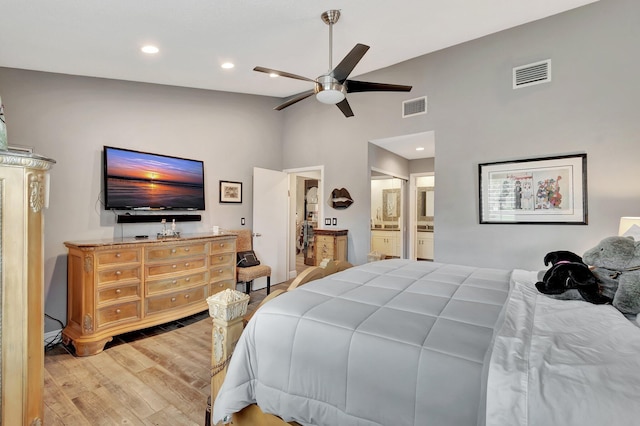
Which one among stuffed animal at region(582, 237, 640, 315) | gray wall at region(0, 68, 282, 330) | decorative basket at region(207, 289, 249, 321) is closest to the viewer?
stuffed animal at region(582, 237, 640, 315)

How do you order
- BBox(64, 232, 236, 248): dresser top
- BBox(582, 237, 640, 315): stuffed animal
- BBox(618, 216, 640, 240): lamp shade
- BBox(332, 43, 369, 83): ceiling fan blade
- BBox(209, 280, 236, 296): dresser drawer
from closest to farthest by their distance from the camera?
1. BBox(582, 237, 640, 315): stuffed animal
2. BBox(618, 216, 640, 240): lamp shade
3. BBox(332, 43, 369, 83): ceiling fan blade
4. BBox(64, 232, 236, 248): dresser top
5. BBox(209, 280, 236, 296): dresser drawer

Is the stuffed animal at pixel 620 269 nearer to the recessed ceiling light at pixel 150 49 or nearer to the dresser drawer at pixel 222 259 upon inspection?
the dresser drawer at pixel 222 259

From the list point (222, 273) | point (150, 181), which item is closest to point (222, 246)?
point (222, 273)

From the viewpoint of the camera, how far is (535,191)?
312 cm

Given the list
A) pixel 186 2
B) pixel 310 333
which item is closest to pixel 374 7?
pixel 186 2

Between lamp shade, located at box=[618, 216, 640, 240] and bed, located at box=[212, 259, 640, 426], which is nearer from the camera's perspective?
bed, located at box=[212, 259, 640, 426]

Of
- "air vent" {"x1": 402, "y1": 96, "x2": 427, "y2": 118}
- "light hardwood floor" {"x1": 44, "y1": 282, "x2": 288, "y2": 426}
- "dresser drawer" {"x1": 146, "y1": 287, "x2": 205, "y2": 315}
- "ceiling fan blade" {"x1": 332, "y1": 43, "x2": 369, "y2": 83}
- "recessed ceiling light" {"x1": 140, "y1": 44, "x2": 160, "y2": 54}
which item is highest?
"recessed ceiling light" {"x1": 140, "y1": 44, "x2": 160, "y2": 54}

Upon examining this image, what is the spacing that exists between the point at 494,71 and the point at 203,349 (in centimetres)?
431

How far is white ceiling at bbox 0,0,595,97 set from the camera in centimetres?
Answer: 217

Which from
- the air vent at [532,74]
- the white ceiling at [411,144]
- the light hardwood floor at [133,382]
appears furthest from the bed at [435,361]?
the white ceiling at [411,144]

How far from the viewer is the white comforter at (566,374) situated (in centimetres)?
75

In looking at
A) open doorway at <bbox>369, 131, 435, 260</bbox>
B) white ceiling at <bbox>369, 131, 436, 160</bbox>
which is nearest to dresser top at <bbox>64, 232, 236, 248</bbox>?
open doorway at <bbox>369, 131, 435, 260</bbox>

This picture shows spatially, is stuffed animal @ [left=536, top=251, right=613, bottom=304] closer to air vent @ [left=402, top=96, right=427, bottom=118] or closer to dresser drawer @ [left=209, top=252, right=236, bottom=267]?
air vent @ [left=402, top=96, right=427, bottom=118]

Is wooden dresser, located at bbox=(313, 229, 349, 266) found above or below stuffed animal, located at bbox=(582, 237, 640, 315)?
A: below
